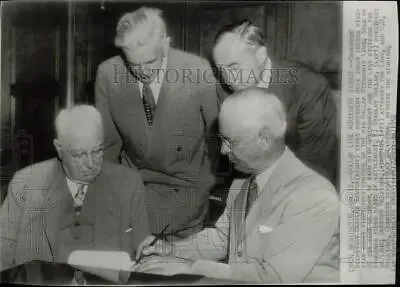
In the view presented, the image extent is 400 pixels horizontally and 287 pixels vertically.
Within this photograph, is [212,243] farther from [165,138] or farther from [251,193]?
[165,138]

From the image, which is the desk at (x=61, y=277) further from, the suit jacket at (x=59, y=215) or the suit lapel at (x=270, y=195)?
the suit lapel at (x=270, y=195)

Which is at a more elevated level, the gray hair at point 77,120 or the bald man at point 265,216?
the gray hair at point 77,120

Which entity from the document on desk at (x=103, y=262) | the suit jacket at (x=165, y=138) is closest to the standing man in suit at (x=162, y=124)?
the suit jacket at (x=165, y=138)

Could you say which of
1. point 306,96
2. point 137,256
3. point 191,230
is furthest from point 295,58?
point 137,256

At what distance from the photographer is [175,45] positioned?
1.46m

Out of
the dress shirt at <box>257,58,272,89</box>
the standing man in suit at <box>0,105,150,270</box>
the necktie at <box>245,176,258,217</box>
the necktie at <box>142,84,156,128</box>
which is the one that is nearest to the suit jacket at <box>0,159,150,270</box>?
the standing man in suit at <box>0,105,150,270</box>

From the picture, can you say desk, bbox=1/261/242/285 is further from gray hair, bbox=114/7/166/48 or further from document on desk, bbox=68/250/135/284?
gray hair, bbox=114/7/166/48

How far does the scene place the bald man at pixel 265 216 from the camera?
1.45 m

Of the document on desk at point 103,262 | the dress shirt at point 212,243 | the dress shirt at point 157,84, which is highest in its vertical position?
the dress shirt at point 157,84

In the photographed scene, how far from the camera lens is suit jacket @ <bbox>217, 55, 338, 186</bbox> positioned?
4.77 feet

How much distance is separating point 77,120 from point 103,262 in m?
0.33

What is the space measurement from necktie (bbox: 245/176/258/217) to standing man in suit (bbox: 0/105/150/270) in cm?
24

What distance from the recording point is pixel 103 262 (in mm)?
1491

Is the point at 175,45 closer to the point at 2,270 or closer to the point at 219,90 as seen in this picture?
the point at 219,90
